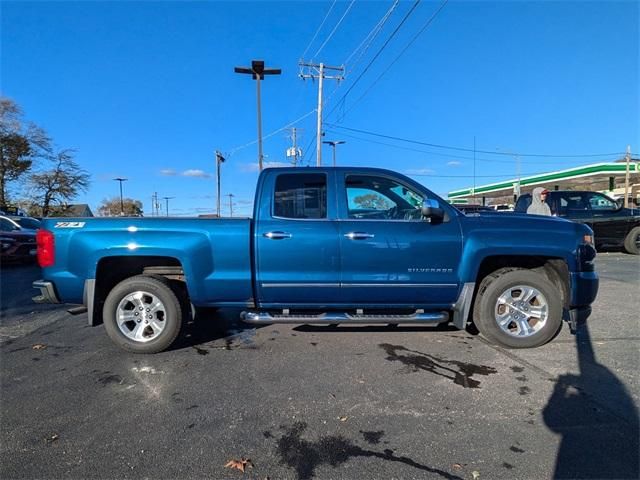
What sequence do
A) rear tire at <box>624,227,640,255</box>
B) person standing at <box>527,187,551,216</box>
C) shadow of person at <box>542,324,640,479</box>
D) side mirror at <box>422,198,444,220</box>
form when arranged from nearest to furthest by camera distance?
shadow of person at <box>542,324,640,479</box>, side mirror at <box>422,198,444,220</box>, person standing at <box>527,187,551,216</box>, rear tire at <box>624,227,640,255</box>

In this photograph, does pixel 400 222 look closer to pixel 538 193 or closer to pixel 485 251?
pixel 485 251

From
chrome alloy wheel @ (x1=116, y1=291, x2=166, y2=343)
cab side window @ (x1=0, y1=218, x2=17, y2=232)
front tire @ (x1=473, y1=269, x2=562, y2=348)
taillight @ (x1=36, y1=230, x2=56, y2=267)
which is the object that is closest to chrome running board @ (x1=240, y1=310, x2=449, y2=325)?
front tire @ (x1=473, y1=269, x2=562, y2=348)

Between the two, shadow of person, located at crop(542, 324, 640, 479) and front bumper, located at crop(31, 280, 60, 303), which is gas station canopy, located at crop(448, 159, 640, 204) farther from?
front bumper, located at crop(31, 280, 60, 303)

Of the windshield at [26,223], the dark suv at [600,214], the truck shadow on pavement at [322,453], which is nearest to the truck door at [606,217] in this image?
the dark suv at [600,214]

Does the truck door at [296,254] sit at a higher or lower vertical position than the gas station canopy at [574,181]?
lower

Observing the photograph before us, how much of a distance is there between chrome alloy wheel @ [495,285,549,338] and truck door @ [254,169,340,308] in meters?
1.82

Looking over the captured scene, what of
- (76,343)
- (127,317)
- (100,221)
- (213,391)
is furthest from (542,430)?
(76,343)

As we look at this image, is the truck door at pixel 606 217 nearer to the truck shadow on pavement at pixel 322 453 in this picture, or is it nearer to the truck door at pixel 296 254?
the truck door at pixel 296 254

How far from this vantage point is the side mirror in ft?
13.7

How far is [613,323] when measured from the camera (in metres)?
5.42

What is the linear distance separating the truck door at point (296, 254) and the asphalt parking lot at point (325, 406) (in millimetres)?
652

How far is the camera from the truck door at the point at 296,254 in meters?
4.30

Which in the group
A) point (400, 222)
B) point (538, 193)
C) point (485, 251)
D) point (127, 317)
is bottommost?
point (127, 317)

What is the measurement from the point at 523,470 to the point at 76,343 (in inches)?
190
